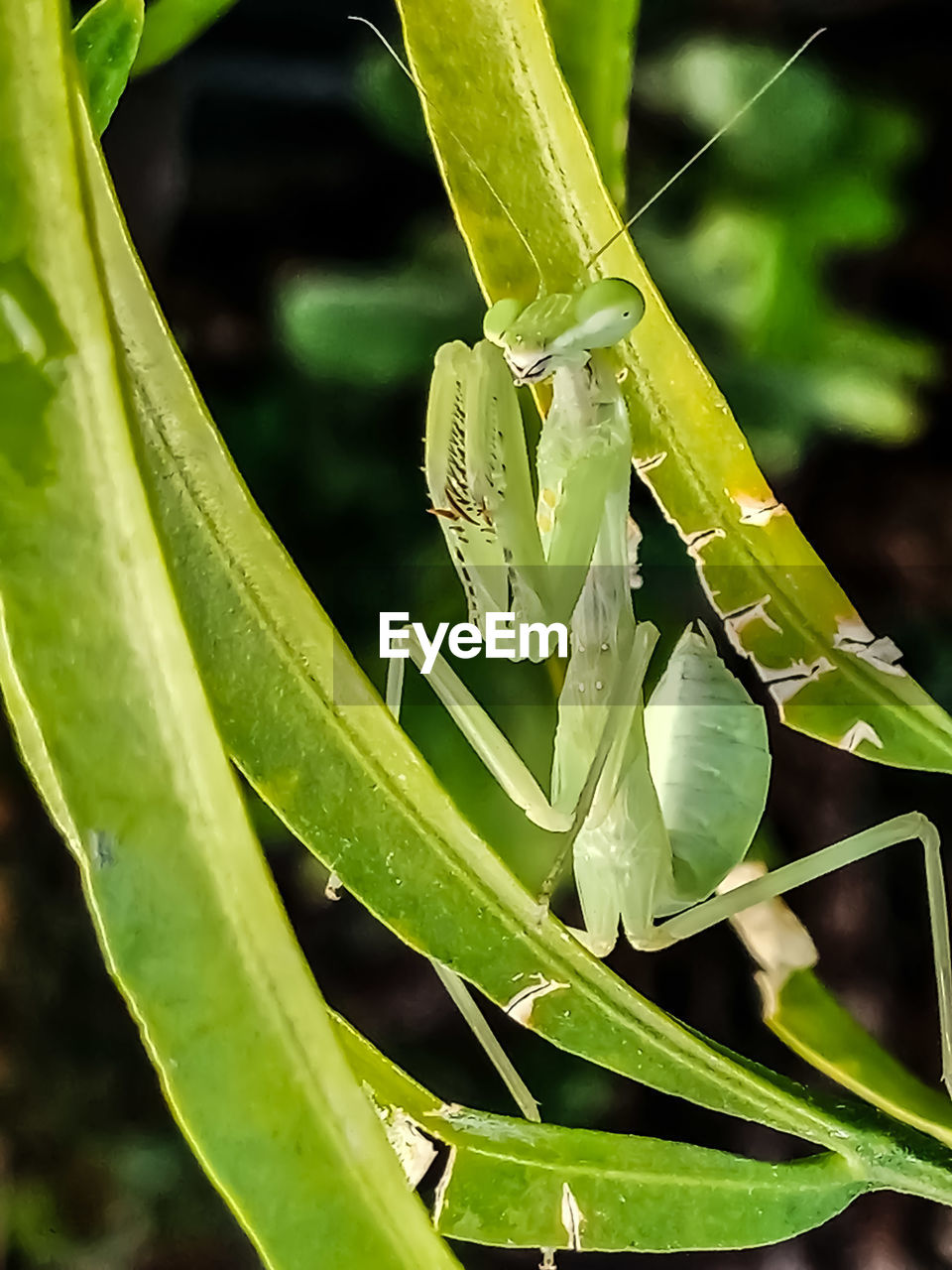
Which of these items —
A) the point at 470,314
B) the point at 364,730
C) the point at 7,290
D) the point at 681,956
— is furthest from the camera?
the point at 681,956

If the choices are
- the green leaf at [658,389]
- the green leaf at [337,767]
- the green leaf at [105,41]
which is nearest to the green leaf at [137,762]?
the green leaf at [337,767]

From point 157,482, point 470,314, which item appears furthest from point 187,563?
point 470,314

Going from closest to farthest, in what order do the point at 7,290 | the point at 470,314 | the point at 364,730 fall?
the point at 7,290 → the point at 364,730 → the point at 470,314

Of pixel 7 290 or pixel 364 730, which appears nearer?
pixel 7 290

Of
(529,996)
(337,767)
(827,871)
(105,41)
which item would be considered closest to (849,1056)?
(827,871)

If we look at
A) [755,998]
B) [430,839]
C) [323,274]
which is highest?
[323,274]

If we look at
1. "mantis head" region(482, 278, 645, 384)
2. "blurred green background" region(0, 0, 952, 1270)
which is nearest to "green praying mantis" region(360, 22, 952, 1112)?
"mantis head" region(482, 278, 645, 384)

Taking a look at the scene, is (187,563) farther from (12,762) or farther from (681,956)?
(681,956)

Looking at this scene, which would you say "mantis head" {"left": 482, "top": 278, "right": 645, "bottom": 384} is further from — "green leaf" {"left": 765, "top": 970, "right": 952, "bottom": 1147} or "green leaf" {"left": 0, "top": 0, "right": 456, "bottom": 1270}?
"green leaf" {"left": 765, "top": 970, "right": 952, "bottom": 1147}

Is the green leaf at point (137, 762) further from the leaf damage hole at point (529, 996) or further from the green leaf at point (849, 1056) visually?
the green leaf at point (849, 1056)
